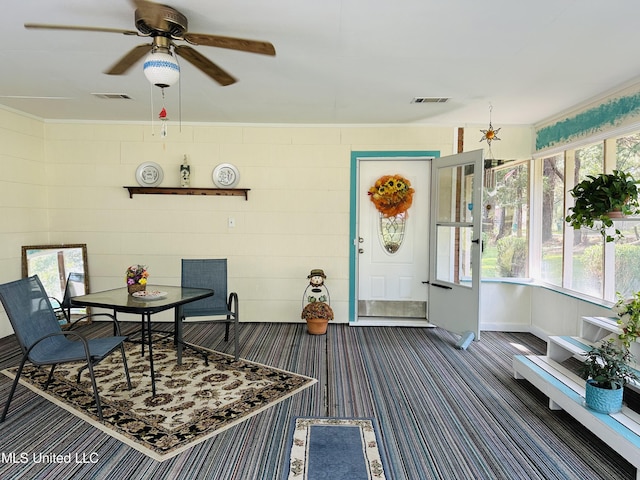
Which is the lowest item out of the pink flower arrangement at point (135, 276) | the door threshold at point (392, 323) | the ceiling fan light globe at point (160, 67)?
the door threshold at point (392, 323)

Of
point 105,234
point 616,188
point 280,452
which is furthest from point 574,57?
point 105,234

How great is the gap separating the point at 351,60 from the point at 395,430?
259 cm

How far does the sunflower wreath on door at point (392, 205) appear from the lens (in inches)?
187

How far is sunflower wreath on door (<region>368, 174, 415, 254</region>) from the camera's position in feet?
15.6

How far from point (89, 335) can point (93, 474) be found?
2705 mm

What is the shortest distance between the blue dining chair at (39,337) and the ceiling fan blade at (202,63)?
184 cm

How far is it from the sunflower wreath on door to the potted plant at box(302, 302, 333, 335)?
1.11 metres

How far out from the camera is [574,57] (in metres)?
2.82

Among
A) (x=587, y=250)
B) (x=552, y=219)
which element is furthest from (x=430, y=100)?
(x=587, y=250)

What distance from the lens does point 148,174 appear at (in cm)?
482

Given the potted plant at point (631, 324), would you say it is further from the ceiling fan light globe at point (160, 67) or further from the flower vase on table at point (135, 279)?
the flower vase on table at point (135, 279)

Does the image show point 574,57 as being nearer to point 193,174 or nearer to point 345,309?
point 345,309

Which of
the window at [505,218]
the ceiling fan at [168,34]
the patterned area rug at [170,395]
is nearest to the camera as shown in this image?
the ceiling fan at [168,34]

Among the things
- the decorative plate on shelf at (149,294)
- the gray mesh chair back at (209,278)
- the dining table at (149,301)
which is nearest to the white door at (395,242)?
the gray mesh chair back at (209,278)
